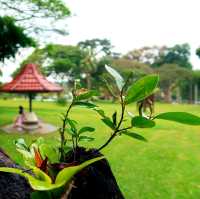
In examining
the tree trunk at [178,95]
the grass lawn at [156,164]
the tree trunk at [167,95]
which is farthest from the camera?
the tree trunk at [178,95]

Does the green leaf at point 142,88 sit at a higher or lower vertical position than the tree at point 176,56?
lower

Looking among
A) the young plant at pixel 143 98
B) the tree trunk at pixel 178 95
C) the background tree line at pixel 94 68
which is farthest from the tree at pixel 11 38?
the tree trunk at pixel 178 95

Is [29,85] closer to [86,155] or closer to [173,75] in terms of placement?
[86,155]

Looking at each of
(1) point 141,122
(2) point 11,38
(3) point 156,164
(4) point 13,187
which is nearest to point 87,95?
(1) point 141,122

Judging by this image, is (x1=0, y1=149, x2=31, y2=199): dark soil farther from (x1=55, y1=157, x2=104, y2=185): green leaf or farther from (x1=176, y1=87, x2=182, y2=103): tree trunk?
(x1=176, y1=87, x2=182, y2=103): tree trunk

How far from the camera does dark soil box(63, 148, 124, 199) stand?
1.47 metres

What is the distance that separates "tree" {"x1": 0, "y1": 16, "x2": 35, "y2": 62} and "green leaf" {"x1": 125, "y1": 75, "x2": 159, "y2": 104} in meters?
11.4

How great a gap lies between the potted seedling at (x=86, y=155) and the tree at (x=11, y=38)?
11083 millimetres

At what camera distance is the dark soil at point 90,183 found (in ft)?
4.82

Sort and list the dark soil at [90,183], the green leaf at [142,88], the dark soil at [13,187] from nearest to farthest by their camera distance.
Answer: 1. the green leaf at [142,88]
2. the dark soil at [90,183]
3. the dark soil at [13,187]

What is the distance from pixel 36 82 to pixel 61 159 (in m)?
10.6

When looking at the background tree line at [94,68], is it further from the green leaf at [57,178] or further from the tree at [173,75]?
the green leaf at [57,178]

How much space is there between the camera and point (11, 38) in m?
12.4

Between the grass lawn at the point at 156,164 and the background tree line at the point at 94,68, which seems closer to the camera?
the grass lawn at the point at 156,164
